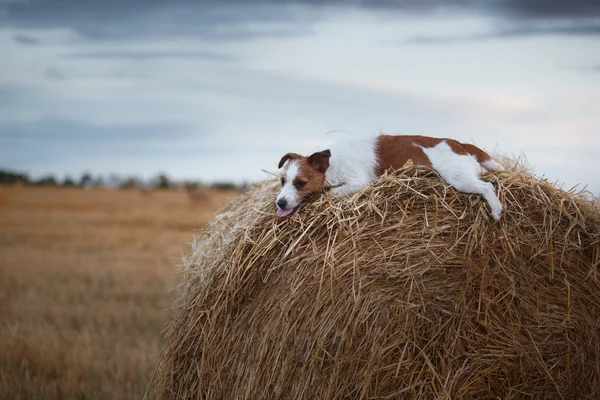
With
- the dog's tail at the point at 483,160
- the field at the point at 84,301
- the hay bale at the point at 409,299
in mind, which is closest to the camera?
the hay bale at the point at 409,299

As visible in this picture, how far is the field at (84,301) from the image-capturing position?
7.09 m

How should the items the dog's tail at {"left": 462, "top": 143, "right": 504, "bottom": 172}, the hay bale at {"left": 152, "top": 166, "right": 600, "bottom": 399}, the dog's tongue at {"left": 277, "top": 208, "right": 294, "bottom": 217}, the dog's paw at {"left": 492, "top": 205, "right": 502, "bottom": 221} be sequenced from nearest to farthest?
the hay bale at {"left": 152, "top": 166, "right": 600, "bottom": 399}, the dog's paw at {"left": 492, "top": 205, "right": 502, "bottom": 221}, the dog's tongue at {"left": 277, "top": 208, "right": 294, "bottom": 217}, the dog's tail at {"left": 462, "top": 143, "right": 504, "bottom": 172}

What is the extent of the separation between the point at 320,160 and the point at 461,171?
1006mm

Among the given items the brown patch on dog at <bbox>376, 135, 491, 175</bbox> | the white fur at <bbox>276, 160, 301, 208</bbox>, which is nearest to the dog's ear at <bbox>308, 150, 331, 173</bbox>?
the white fur at <bbox>276, 160, 301, 208</bbox>

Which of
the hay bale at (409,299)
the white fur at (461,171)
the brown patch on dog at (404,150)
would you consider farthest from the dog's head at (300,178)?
the white fur at (461,171)

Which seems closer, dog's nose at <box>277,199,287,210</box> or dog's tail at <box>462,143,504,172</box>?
dog's nose at <box>277,199,287,210</box>

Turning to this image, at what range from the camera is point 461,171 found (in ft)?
15.3

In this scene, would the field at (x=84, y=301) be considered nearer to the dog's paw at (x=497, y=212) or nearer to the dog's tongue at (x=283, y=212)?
the dog's tongue at (x=283, y=212)

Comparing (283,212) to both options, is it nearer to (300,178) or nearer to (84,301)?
(300,178)

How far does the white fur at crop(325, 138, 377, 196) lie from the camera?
15.5 ft

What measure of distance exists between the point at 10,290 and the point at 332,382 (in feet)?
29.9

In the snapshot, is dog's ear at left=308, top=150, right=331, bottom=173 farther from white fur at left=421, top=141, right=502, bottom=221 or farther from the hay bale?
white fur at left=421, top=141, right=502, bottom=221

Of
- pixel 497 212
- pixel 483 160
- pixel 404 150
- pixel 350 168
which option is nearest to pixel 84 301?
pixel 350 168

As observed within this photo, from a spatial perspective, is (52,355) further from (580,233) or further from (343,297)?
(580,233)
